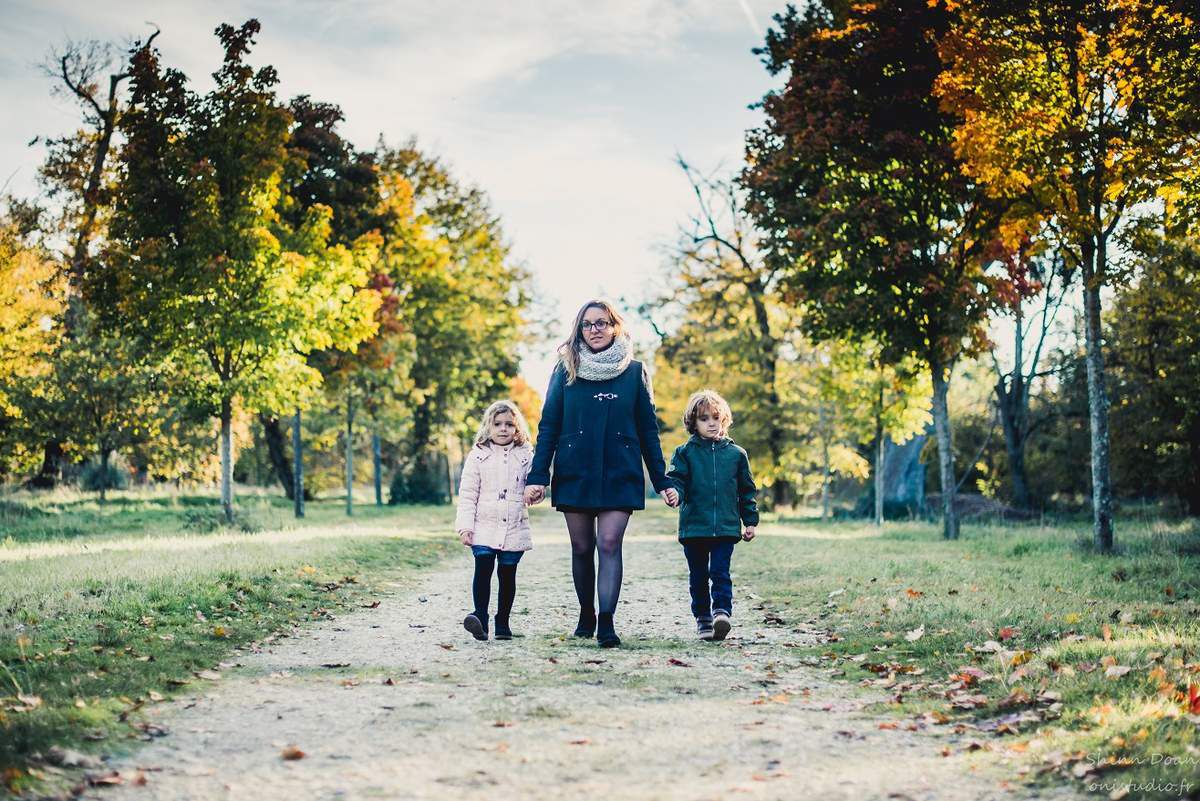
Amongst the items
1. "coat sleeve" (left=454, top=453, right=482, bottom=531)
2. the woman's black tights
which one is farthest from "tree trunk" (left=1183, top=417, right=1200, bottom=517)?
"coat sleeve" (left=454, top=453, right=482, bottom=531)

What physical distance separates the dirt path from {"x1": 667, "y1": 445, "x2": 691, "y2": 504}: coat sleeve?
1.15m

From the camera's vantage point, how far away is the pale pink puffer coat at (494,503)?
7.23m

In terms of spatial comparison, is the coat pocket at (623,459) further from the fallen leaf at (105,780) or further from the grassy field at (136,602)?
the fallen leaf at (105,780)

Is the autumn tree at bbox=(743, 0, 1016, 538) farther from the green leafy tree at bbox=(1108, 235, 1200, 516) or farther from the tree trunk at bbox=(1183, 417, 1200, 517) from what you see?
the tree trunk at bbox=(1183, 417, 1200, 517)

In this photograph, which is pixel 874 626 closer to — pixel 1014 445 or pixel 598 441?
pixel 598 441

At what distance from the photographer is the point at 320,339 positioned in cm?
1716

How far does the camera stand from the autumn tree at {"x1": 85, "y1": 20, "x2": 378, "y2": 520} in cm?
1608

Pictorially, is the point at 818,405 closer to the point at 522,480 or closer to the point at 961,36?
the point at 961,36

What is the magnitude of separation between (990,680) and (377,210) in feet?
73.7

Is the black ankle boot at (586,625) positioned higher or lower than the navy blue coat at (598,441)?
lower

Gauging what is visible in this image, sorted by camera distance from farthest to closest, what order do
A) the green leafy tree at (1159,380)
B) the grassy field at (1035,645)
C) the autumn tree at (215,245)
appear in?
the green leafy tree at (1159,380) → the autumn tree at (215,245) → the grassy field at (1035,645)

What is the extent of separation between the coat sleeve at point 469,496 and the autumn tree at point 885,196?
1046 centimetres

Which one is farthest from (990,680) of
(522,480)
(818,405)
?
(818,405)

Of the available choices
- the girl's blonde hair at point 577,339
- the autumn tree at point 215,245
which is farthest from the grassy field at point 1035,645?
the autumn tree at point 215,245
